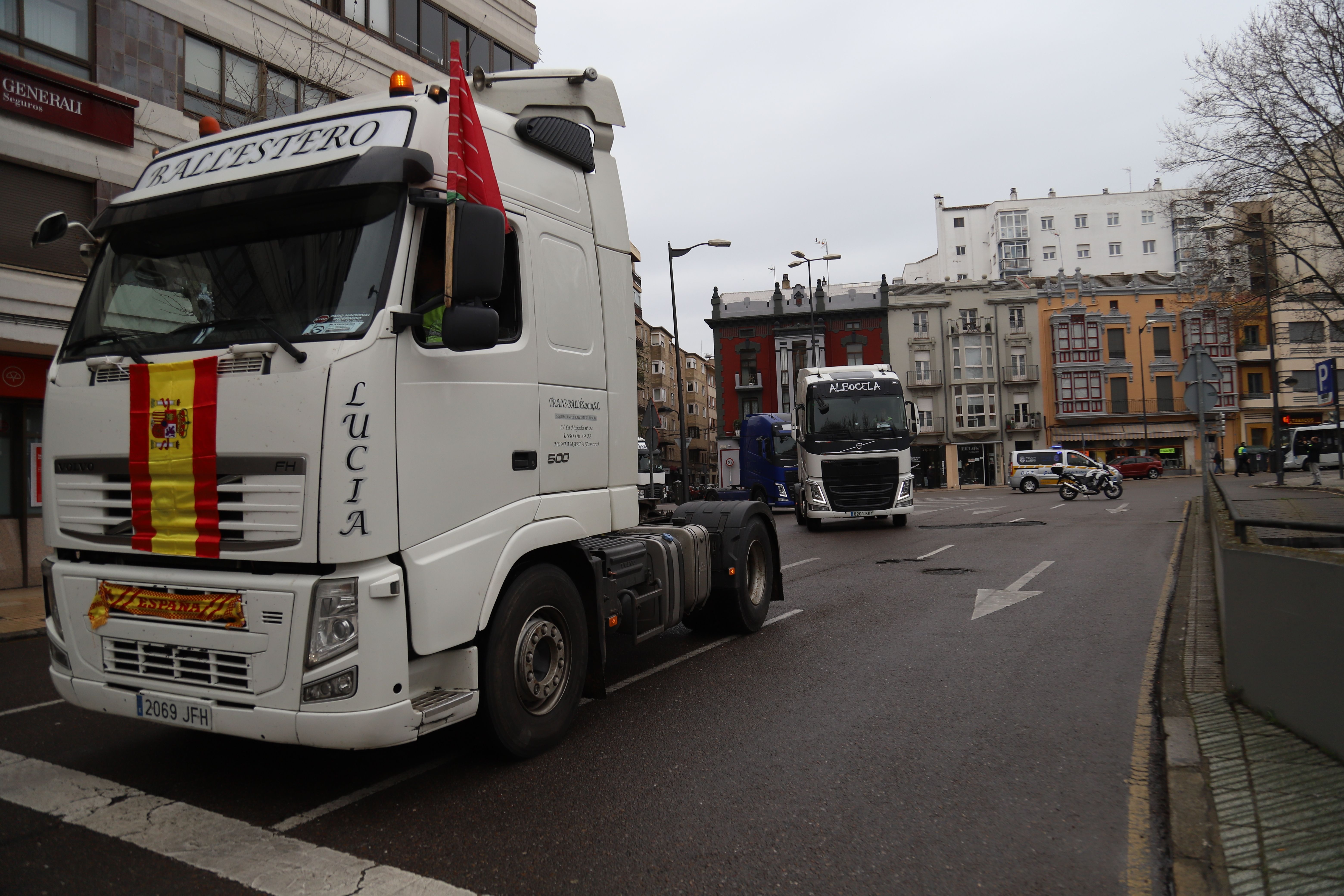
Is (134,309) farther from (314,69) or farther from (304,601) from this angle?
(314,69)

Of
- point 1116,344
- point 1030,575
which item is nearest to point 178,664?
Answer: point 1030,575

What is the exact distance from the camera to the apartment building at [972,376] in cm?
6247

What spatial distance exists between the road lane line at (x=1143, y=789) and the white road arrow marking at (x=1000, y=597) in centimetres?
160

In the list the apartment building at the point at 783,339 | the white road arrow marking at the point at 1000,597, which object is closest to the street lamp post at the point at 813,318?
the apartment building at the point at 783,339

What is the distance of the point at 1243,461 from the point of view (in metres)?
48.9

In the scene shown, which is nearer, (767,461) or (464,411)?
(464,411)

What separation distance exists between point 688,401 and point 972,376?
3819 centimetres

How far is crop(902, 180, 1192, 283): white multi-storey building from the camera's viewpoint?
74.6 meters

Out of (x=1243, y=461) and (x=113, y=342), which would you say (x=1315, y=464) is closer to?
(x=1243, y=461)

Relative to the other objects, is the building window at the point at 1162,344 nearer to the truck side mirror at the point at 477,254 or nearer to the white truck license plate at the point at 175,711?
the truck side mirror at the point at 477,254

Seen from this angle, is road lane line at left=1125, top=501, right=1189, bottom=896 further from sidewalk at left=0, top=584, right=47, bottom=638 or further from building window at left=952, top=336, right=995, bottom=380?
building window at left=952, top=336, right=995, bottom=380

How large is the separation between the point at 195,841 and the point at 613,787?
1782 mm

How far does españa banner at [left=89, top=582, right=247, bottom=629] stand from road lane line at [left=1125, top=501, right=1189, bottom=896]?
3.63m

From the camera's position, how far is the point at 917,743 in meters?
4.82
